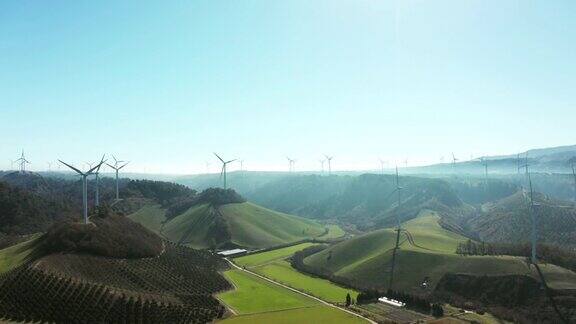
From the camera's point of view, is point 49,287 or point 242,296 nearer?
point 49,287

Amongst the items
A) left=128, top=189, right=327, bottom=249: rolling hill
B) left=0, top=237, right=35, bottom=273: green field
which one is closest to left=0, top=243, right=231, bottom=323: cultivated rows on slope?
left=0, top=237, right=35, bottom=273: green field

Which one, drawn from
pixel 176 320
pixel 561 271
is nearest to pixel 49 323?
pixel 176 320

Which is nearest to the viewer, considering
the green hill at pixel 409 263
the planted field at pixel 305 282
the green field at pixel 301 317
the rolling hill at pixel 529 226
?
the green field at pixel 301 317

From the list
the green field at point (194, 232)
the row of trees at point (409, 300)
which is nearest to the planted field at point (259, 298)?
the row of trees at point (409, 300)

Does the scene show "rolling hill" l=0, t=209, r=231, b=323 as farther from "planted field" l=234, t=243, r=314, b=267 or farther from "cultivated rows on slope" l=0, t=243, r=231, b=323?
"planted field" l=234, t=243, r=314, b=267

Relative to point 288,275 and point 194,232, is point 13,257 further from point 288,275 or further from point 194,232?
point 194,232

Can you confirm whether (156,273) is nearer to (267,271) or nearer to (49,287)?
(49,287)

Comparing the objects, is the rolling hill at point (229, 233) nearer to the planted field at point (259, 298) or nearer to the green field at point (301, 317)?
the planted field at point (259, 298)
